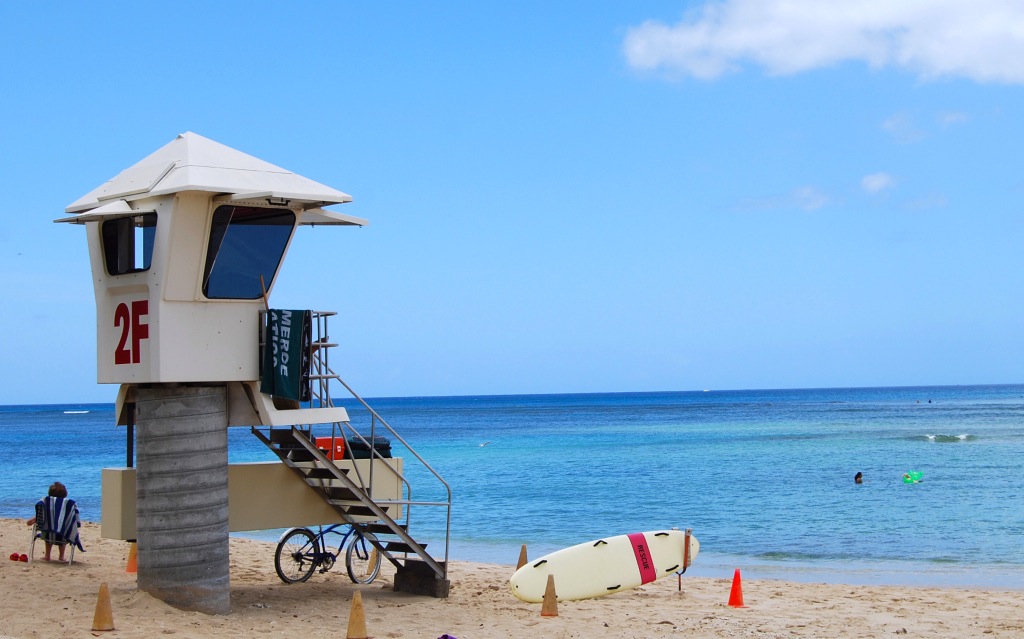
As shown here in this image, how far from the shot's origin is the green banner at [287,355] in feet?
39.7

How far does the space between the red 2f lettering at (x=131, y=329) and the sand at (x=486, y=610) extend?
2687 mm

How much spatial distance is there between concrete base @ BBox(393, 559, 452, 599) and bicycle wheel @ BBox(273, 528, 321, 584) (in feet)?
4.53

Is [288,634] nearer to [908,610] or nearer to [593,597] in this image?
[593,597]

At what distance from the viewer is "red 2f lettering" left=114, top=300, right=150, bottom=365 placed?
11.8 meters

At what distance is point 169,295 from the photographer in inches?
456

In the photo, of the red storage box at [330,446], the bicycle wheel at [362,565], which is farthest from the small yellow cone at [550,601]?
the red storage box at [330,446]

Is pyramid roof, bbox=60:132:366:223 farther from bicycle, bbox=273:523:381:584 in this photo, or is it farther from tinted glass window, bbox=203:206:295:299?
bicycle, bbox=273:523:381:584

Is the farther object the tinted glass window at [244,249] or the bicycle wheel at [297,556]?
the bicycle wheel at [297,556]

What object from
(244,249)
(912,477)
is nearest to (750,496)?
(912,477)

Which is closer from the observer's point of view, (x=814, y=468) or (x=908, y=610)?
(x=908, y=610)

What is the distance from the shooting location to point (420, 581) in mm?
14312

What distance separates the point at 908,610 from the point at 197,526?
9510mm

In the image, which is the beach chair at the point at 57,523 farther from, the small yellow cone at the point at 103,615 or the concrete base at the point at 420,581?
the small yellow cone at the point at 103,615

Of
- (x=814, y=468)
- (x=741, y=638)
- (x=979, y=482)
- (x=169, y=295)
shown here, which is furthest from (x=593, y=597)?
(x=814, y=468)
